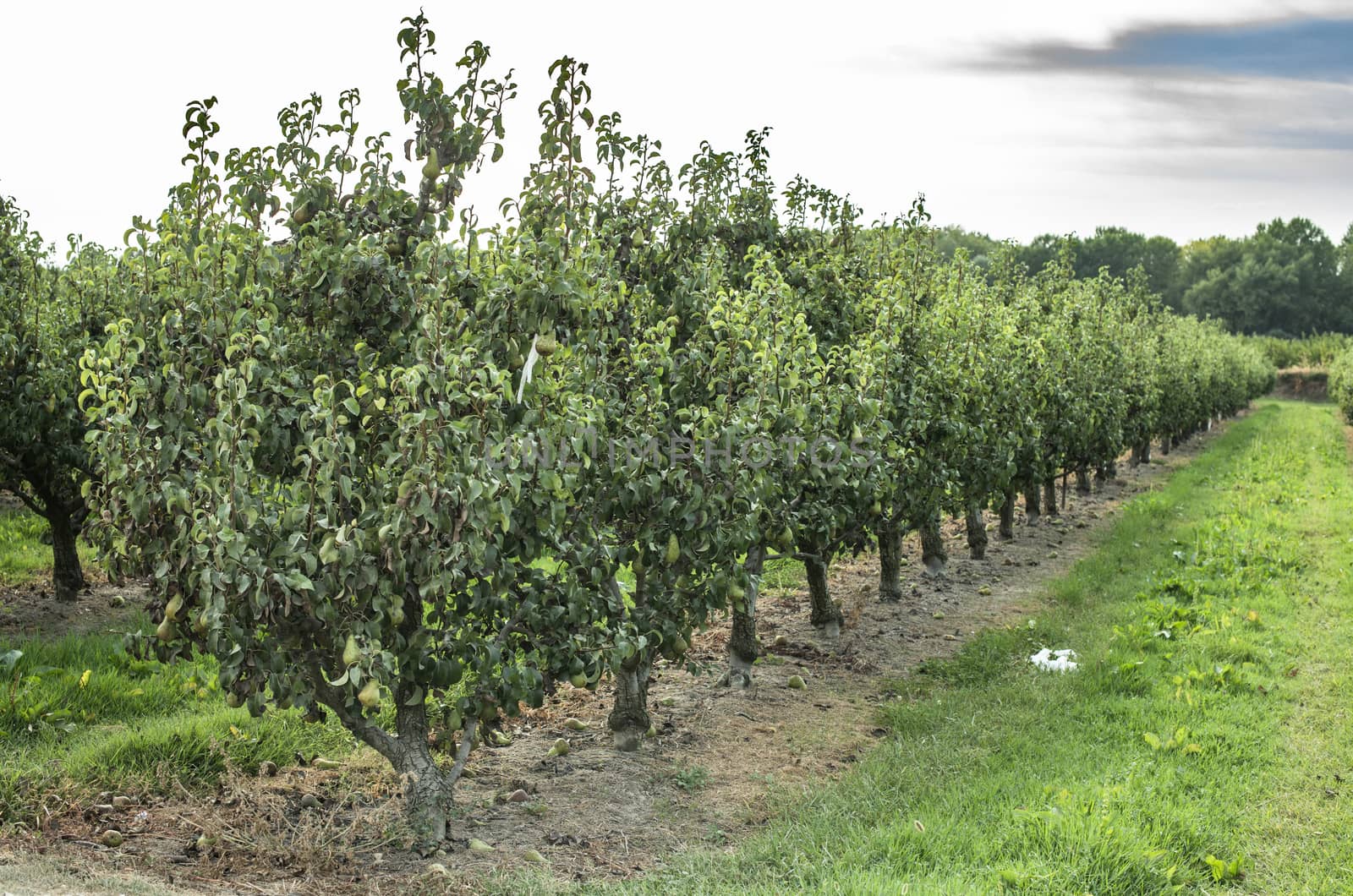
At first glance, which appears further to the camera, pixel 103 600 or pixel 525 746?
pixel 103 600


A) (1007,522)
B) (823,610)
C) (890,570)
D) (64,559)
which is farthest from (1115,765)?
(64,559)

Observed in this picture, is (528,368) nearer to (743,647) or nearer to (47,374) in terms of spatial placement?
(743,647)

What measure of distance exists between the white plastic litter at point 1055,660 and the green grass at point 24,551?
900 cm

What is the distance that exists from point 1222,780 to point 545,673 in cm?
404

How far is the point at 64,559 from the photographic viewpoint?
10391 mm

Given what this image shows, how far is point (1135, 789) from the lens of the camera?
19.1 feet

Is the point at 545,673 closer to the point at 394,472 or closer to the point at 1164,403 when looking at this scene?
the point at 394,472

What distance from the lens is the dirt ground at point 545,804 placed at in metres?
4.88

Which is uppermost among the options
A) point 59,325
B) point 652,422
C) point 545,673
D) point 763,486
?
point 59,325

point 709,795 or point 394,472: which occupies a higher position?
point 394,472

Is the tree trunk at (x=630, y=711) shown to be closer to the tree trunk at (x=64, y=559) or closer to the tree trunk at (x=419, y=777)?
the tree trunk at (x=419, y=777)

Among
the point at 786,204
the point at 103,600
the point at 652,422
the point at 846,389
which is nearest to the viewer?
the point at 652,422

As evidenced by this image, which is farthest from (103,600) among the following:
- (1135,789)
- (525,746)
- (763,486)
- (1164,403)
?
(1164,403)

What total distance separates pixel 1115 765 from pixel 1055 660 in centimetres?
242
